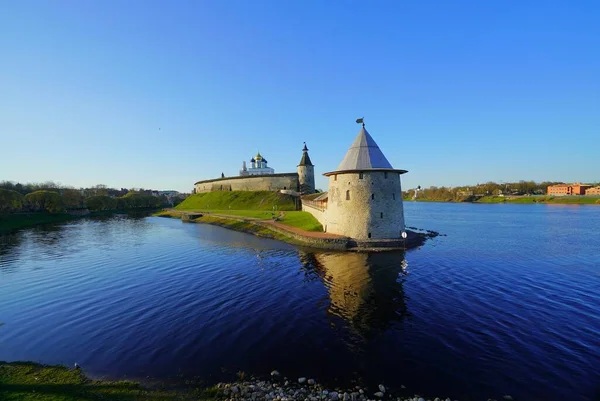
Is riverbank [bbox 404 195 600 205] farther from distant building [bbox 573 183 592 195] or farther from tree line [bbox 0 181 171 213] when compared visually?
tree line [bbox 0 181 171 213]

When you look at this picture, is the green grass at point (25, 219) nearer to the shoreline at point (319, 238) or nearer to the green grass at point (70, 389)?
the shoreline at point (319, 238)

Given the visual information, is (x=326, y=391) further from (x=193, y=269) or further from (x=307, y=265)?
(x=193, y=269)

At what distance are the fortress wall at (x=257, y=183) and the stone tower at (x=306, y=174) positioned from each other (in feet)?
5.75

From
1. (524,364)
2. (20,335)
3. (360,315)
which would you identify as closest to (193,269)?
(20,335)

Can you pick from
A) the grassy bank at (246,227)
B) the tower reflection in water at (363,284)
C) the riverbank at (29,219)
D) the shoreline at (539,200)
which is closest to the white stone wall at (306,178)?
the grassy bank at (246,227)

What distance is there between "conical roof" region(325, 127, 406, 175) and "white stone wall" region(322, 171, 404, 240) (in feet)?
2.02

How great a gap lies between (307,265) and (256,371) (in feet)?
43.3

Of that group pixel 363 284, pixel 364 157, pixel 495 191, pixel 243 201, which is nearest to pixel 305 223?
pixel 364 157

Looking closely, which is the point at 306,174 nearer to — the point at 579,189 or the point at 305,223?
the point at 305,223

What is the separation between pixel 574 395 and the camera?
7.54m

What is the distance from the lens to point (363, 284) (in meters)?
16.9

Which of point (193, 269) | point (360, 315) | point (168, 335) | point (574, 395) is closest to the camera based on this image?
point (574, 395)

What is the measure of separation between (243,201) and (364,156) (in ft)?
142

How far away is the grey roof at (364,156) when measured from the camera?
2758 centimetres
